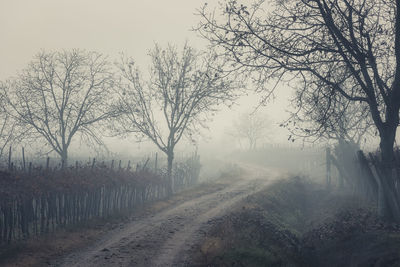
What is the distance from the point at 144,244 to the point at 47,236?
13.0 feet

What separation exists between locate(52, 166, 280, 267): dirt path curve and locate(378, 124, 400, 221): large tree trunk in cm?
649

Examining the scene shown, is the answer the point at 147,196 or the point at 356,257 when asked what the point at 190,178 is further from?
the point at 356,257

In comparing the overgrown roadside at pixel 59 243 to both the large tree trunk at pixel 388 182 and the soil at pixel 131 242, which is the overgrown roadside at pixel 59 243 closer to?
the soil at pixel 131 242

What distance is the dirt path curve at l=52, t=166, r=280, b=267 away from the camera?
8078 mm

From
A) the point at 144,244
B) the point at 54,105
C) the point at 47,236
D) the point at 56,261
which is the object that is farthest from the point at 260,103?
the point at 54,105

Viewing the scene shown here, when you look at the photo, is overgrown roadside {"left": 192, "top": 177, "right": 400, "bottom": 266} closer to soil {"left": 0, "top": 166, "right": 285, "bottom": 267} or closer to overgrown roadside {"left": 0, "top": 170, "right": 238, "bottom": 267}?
soil {"left": 0, "top": 166, "right": 285, "bottom": 267}

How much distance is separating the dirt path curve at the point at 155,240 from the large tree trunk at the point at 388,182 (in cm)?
649

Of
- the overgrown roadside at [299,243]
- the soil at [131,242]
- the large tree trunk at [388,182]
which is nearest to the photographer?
the overgrown roadside at [299,243]

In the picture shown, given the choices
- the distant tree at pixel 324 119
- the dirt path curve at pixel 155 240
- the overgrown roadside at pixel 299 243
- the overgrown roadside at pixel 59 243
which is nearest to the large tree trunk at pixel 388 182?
the overgrown roadside at pixel 299 243

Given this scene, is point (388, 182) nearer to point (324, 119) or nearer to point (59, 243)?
point (324, 119)

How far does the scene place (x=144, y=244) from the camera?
938 cm

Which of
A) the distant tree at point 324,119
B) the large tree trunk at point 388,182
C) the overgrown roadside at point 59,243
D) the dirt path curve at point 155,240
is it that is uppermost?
the distant tree at point 324,119

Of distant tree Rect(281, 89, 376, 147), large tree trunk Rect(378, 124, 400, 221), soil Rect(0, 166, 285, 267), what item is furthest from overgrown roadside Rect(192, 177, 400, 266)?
distant tree Rect(281, 89, 376, 147)

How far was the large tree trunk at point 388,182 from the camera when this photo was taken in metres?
9.59
